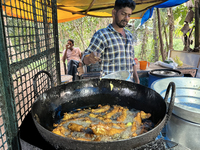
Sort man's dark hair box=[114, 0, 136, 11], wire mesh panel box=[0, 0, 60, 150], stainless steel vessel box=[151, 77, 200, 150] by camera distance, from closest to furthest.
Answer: wire mesh panel box=[0, 0, 60, 150] < stainless steel vessel box=[151, 77, 200, 150] < man's dark hair box=[114, 0, 136, 11]

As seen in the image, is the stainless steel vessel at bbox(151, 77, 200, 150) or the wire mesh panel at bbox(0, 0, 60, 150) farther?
the stainless steel vessel at bbox(151, 77, 200, 150)

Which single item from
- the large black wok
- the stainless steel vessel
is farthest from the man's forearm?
the stainless steel vessel

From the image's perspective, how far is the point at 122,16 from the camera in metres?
2.56

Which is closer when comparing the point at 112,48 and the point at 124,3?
the point at 124,3

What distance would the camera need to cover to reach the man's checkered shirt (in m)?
2.64

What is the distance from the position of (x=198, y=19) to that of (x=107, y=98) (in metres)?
5.39

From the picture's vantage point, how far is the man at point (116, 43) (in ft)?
8.42

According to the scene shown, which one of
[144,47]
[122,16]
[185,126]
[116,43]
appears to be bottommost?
[185,126]

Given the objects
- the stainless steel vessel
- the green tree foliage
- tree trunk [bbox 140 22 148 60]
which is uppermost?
the green tree foliage

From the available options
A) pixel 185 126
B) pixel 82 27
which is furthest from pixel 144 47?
pixel 185 126

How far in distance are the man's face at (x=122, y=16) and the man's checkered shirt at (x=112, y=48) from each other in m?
0.18

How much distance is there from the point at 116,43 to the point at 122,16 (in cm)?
50

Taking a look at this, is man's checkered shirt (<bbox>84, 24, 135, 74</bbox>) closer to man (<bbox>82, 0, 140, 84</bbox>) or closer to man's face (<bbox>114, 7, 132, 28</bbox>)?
man (<bbox>82, 0, 140, 84</bbox>)

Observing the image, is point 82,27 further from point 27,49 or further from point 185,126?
point 185,126
